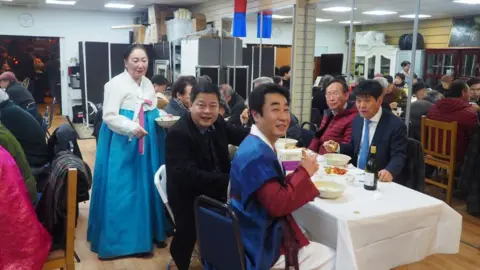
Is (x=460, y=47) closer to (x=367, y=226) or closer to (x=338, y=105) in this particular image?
(x=338, y=105)

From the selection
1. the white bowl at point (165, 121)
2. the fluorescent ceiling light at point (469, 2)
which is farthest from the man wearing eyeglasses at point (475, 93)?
the white bowl at point (165, 121)

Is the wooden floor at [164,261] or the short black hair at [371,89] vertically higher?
the short black hair at [371,89]

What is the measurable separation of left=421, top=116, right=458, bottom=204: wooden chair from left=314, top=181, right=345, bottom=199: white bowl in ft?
8.01

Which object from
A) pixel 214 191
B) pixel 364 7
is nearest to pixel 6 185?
pixel 214 191

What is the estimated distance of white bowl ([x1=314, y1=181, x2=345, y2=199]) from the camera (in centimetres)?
191

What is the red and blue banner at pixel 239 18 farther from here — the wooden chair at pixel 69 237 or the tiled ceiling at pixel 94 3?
the wooden chair at pixel 69 237

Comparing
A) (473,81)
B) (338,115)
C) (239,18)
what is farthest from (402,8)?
(338,115)

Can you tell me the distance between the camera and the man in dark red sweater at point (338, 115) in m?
2.98

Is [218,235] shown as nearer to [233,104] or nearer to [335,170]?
[335,170]

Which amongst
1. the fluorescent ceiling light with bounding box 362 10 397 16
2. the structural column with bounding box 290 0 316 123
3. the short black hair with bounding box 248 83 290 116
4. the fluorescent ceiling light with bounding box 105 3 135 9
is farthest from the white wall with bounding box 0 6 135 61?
the short black hair with bounding box 248 83 290 116

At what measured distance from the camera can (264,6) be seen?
6.16 metres

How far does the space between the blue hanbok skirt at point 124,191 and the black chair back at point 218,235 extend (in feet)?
4.06

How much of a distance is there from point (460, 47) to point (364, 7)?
1620 millimetres

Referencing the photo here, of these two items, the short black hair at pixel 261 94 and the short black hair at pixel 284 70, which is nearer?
the short black hair at pixel 261 94
